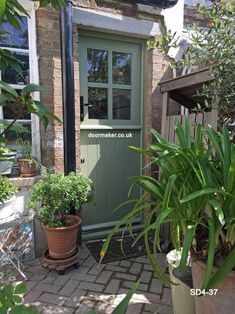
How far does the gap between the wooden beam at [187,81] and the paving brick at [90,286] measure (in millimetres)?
2124

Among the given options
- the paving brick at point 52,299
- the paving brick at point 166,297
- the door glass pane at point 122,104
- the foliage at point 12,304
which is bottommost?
the paving brick at point 166,297

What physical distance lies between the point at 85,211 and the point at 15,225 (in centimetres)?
91

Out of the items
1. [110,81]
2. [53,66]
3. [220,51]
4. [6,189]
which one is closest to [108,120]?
[110,81]

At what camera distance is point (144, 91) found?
348 cm

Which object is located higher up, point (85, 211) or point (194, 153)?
point (194, 153)

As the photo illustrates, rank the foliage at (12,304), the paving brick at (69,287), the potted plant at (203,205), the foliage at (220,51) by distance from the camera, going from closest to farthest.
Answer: the foliage at (12,304)
the potted plant at (203,205)
the foliage at (220,51)
the paving brick at (69,287)

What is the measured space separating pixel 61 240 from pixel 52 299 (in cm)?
52

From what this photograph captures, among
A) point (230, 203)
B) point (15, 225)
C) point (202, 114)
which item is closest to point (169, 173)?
point (230, 203)

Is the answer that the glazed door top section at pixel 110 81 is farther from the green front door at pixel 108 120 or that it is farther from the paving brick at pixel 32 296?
the paving brick at pixel 32 296

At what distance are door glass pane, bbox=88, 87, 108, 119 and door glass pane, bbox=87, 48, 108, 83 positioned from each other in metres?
0.13

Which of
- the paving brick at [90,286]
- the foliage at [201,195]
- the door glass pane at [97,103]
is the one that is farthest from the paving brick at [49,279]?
the door glass pane at [97,103]

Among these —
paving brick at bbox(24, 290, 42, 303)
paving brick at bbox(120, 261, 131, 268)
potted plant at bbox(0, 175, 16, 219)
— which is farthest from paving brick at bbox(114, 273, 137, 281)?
potted plant at bbox(0, 175, 16, 219)

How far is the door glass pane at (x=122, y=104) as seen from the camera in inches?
134

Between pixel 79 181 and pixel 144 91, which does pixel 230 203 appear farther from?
pixel 144 91
